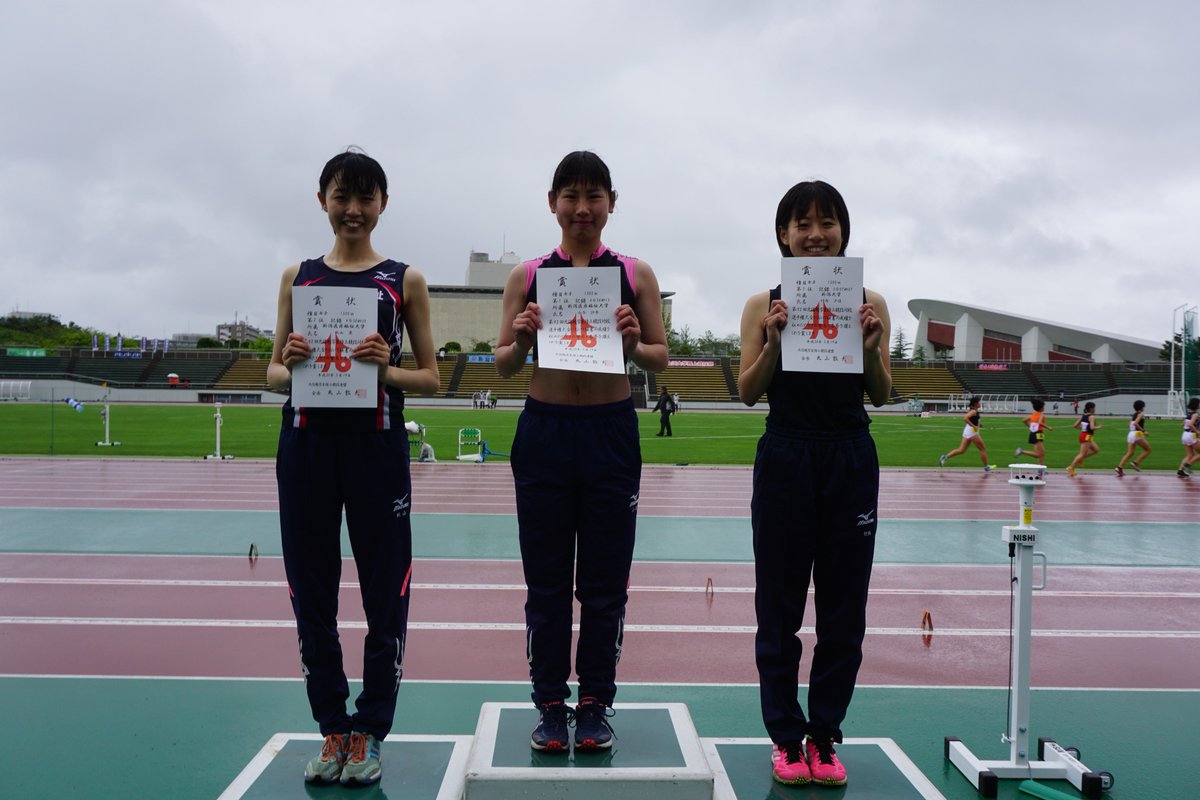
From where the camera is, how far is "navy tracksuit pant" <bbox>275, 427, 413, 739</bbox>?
2.85 metres

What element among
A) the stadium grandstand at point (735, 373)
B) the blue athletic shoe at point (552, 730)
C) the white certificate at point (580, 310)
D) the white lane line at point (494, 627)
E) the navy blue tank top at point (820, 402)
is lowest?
the white lane line at point (494, 627)

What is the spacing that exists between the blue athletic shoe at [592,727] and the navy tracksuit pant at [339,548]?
671 mm

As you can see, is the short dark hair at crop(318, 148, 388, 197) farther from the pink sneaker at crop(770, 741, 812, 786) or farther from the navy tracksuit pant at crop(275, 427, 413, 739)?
the pink sneaker at crop(770, 741, 812, 786)

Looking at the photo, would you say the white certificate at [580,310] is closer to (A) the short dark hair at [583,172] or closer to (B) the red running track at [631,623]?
(A) the short dark hair at [583,172]

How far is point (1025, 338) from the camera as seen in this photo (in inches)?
3051

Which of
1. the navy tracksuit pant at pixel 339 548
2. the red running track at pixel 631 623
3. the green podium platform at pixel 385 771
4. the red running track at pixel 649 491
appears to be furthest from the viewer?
the red running track at pixel 649 491

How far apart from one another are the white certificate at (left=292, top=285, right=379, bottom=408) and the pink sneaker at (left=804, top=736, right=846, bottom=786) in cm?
198

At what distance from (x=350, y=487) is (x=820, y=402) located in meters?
1.67

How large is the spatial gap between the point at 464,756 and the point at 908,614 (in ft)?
11.1

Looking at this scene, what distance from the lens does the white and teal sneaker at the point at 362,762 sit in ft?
9.17

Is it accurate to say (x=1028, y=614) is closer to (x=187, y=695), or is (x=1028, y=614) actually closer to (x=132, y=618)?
(x=187, y=695)

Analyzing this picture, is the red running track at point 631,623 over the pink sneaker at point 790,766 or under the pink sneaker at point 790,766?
under

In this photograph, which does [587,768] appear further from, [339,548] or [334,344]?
[334,344]

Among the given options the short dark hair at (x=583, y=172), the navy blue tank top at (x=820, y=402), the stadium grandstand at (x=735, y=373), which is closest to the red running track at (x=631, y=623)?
the navy blue tank top at (x=820, y=402)
